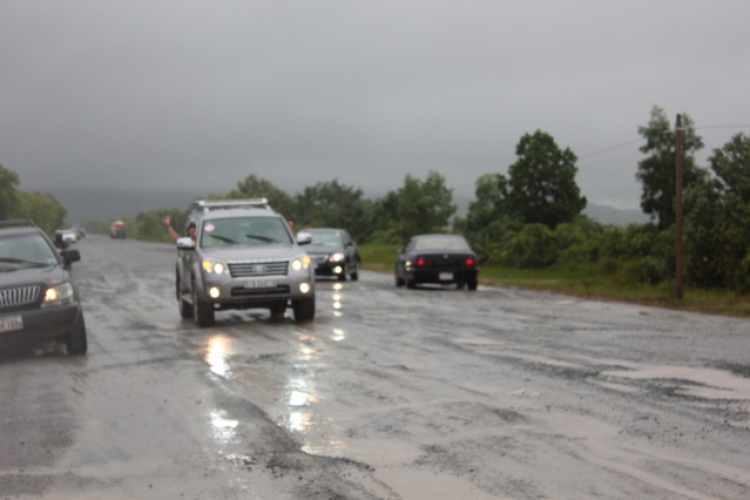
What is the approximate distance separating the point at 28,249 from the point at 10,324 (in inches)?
69.7

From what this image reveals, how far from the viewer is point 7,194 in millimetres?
105688

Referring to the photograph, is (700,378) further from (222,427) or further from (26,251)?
(26,251)

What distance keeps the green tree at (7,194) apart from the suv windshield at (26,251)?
9733 cm

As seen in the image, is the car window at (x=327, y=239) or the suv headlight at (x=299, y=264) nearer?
the suv headlight at (x=299, y=264)

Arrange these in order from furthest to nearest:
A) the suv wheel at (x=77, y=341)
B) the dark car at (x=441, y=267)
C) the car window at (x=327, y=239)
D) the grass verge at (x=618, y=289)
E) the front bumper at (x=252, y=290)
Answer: the car window at (x=327, y=239) < the dark car at (x=441, y=267) < the grass verge at (x=618, y=289) < the front bumper at (x=252, y=290) < the suv wheel at (x=77, y=341)

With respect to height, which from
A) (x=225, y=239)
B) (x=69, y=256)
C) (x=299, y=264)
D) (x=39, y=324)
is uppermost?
(x=225, y=239)

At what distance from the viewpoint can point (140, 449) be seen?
7027 mm

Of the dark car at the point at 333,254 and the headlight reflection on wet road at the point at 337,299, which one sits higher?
the dark car at the point at 333,254

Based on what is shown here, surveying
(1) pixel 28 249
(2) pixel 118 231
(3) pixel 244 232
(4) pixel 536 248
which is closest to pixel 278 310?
(3) pixel 244 232

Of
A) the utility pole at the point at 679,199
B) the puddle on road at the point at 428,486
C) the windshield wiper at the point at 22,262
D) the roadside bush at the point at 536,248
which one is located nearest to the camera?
A: the puddle on road at the point at 428,486

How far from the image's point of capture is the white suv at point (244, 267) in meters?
16.0

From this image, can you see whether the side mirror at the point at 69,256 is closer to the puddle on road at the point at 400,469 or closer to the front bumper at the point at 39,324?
the front bumper at the point at 39,324

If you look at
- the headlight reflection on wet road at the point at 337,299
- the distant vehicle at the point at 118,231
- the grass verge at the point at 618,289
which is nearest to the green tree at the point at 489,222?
the grass verge at the point at 618,289

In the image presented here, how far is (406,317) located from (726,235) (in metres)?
14.4
